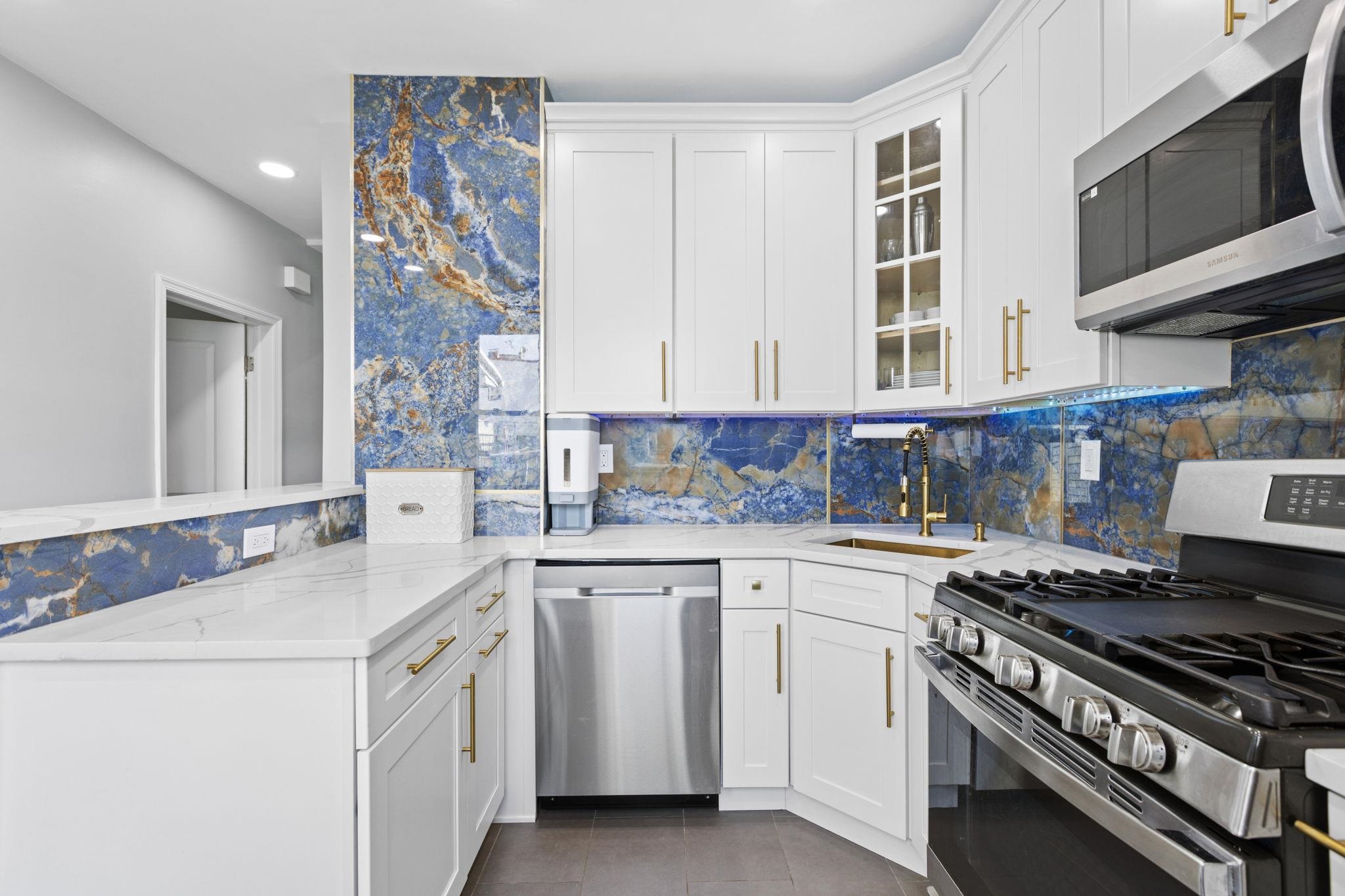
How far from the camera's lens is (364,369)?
2387 mm

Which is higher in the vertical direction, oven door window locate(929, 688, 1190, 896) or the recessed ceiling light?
the recessed ceiling light

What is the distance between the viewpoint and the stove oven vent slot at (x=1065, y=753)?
89 centimetres

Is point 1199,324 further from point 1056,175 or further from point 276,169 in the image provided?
point 276,169

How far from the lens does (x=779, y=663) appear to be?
212 centimetres

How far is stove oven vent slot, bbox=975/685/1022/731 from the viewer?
1078 mm

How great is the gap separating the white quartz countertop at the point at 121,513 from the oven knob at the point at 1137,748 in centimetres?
181

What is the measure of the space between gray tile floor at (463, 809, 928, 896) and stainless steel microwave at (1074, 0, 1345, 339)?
1.66 m

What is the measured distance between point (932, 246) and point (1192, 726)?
1820 millimetres

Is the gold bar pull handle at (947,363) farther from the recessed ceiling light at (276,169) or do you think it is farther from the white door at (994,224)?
the recessed ceiling light at (276,169)

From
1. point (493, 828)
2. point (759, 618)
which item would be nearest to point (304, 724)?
point (493, 828)

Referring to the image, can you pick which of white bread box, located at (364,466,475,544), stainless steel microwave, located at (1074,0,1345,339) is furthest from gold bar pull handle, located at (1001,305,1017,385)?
white bread box, located at (364,466,475,544)

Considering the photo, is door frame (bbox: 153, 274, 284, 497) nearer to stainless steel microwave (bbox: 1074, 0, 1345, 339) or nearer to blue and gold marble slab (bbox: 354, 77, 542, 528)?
blue and gold marble slab (bbox: 354, 77, 542, 528)

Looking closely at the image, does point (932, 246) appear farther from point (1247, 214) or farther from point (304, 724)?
point (304, 724)

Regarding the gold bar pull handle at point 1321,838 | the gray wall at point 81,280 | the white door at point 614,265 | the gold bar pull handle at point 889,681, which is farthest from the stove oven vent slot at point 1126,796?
the gray wall at point 81,280
